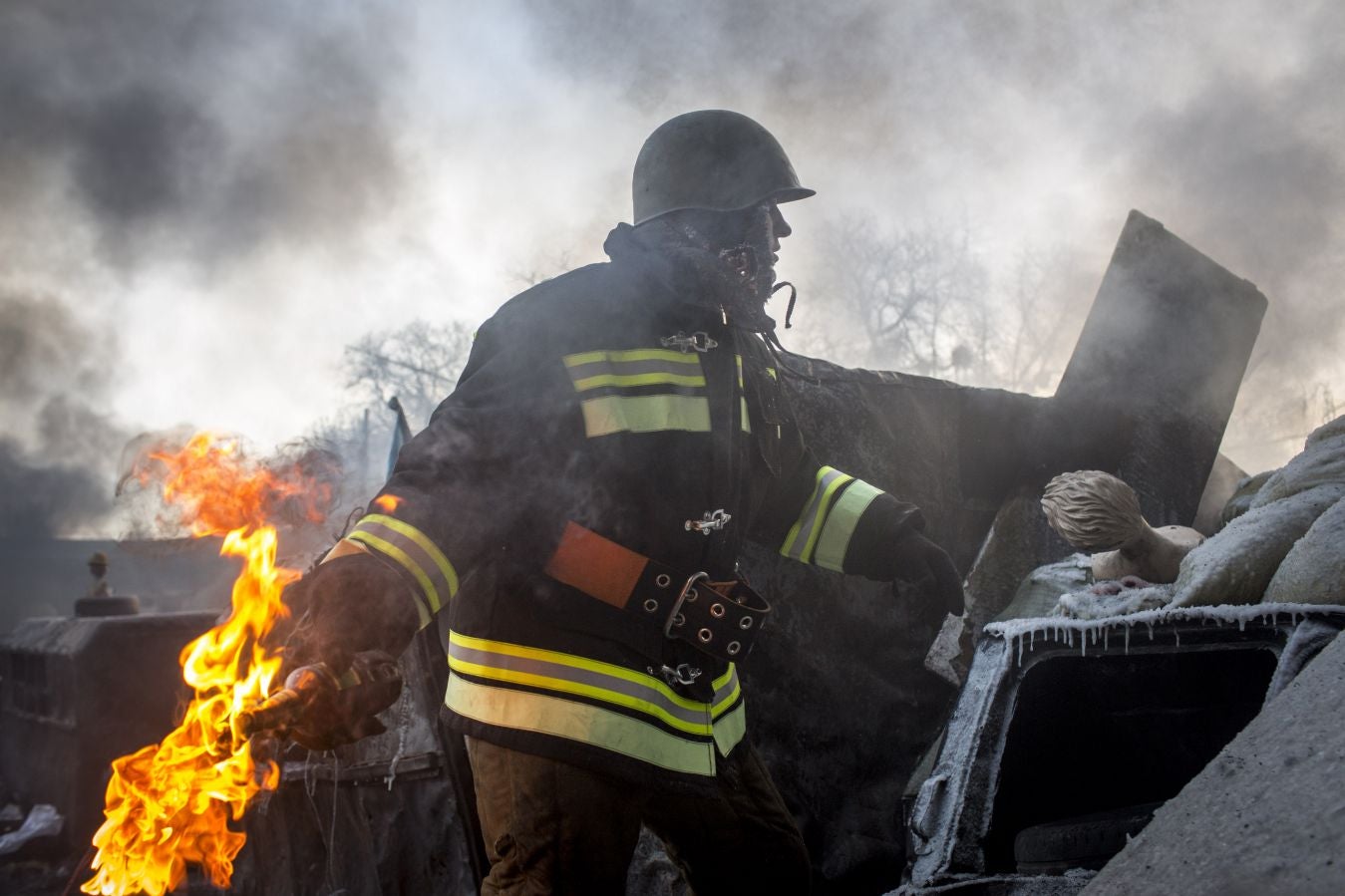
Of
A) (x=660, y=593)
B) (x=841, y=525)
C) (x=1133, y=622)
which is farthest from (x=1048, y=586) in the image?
(x=660, y=593)

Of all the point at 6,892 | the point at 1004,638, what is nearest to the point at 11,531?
the point at 6,892

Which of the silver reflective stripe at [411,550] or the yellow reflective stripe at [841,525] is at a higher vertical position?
the yellow reflective stripe at [841,525]

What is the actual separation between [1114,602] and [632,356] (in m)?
1.56

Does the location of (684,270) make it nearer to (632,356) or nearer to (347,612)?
(632,356)

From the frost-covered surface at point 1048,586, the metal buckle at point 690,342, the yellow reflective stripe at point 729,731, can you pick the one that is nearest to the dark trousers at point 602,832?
the yellow reflective stripe at point 729,731

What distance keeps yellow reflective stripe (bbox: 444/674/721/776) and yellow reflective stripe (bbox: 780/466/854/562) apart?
0.82 m

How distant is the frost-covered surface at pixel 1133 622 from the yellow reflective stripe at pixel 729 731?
67 cm

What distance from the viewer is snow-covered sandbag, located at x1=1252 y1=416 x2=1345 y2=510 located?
266 cm

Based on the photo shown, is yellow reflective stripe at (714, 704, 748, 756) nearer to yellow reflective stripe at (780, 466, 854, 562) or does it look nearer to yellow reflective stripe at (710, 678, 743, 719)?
yellow reflective stripe at (710, 678, 743, 719)

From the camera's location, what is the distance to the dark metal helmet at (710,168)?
101 inches

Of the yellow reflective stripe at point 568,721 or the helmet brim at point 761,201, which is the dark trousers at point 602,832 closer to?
the yellow reflective stripe at point 568,721

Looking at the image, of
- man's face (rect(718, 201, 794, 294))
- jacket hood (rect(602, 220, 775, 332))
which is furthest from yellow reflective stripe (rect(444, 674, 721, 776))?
man's face (rect(718, 201, 794, 294))

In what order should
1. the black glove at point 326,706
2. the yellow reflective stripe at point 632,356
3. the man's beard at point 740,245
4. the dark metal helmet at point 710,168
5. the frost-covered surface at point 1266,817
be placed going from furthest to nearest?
the dark metal helmet at point 710,168
the man's beard at point 740,245
the yellow reflective stripe at point 632,356
the black glove at point 326,706
the frost-covered surface at point 1266,817

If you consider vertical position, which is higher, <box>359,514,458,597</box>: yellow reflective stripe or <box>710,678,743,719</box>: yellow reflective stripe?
<box>359,514,458,597</box>: yellow reflective stripe
